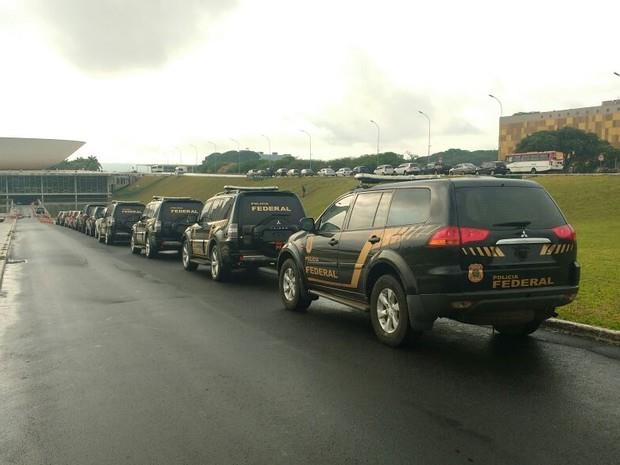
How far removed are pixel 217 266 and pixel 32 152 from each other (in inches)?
6040

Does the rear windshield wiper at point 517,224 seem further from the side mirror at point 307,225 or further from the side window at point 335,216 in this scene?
the side mirror at point 307,225

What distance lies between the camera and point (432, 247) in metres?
5.95

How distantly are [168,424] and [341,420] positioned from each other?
1269 millimetres

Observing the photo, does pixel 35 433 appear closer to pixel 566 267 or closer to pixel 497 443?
pixel 497 443

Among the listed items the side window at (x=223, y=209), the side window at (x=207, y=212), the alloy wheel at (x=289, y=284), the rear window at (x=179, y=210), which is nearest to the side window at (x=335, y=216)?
the alloy wheel at (x=289, y=284)

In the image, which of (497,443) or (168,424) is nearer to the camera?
(497,443)

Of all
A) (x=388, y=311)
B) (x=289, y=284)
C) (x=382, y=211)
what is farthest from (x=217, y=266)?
(x=388, y=311)

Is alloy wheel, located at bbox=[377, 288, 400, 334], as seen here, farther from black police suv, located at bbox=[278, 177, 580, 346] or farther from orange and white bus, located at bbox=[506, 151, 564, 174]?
orange and white bus, located at bbox=[506, 151, 564, 174]

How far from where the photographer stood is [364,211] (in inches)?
294

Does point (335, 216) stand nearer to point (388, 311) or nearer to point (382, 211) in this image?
point (382, 211)

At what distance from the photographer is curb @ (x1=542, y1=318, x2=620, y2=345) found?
263 inches

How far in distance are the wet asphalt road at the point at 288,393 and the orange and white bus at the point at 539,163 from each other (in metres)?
51.2

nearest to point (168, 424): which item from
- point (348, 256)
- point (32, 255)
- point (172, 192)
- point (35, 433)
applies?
point (35, 433)

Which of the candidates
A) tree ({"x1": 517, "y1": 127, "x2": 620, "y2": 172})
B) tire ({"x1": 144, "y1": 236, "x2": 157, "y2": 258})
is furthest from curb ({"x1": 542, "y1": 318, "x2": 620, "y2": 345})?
tree ({"x1": 517, "y1": 127, "x2": 620, "y2": 172})
